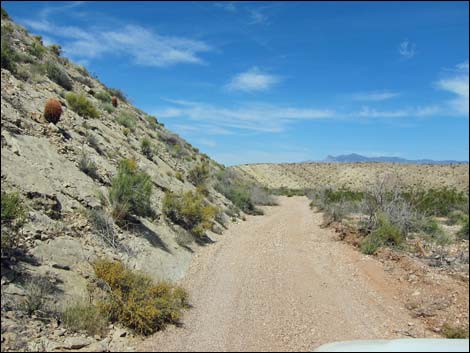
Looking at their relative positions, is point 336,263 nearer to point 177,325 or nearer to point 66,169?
point 177,325

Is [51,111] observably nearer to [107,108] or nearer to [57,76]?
[57,76]

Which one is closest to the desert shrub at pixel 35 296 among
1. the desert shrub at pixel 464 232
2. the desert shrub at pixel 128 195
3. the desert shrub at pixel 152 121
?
the desert shrub at pixel 128 195

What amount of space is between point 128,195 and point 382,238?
350 inches

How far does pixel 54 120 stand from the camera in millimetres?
13117

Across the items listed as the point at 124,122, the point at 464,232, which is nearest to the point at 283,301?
the point at 464,232

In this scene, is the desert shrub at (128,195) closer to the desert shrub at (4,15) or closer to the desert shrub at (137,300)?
the desert shrub at (137,300)

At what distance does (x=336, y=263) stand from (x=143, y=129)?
16811 millimetres

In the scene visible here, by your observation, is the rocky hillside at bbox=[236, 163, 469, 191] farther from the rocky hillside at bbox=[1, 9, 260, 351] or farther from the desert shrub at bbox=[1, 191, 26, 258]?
the desert shrub at bbox=[1, 191, 26, 258]

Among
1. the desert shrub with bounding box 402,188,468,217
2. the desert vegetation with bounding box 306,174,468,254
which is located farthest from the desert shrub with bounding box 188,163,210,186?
the desert shrub with bounding box 402,188,468,217

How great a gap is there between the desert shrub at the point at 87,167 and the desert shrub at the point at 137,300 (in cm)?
456

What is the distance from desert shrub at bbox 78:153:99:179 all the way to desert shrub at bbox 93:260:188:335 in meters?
4.56

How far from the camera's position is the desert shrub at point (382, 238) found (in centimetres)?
1330

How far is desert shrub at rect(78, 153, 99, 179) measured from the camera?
39.6ft

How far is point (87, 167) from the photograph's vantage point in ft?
39.9
